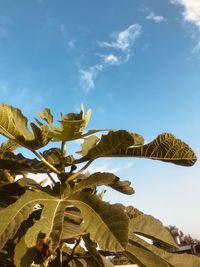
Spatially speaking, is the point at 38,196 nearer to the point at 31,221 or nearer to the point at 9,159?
the point at 31,221

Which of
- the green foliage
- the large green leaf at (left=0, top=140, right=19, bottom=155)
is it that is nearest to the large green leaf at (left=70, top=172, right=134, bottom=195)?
the green foliage

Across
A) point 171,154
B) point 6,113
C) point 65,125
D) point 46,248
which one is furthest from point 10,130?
point 171,154

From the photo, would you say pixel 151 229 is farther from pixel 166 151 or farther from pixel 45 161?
pixel 45 161

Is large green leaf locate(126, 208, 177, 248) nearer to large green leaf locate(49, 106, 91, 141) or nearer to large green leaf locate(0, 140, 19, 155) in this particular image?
large green leaf locate(49, 106, 91, 141)

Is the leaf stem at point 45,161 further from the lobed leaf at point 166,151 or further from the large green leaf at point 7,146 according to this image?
the large green leaf at point 7,146

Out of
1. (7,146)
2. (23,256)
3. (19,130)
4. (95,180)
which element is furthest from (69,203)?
(7,146)

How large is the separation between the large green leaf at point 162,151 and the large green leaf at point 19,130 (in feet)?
0.79

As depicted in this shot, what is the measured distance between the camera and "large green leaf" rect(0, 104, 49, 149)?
67.2 inches

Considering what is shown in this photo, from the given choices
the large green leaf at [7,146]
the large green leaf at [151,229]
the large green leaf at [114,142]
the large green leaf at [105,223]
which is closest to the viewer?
the large green leaf at [105,223]

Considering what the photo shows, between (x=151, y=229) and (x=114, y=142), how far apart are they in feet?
1.58

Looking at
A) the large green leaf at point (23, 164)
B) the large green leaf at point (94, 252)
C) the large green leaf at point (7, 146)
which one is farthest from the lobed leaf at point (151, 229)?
the large green leaf at point (7, 146)

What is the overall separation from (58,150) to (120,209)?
67cm

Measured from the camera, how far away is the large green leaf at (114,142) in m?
1.65

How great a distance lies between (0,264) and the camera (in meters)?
1.88
